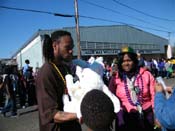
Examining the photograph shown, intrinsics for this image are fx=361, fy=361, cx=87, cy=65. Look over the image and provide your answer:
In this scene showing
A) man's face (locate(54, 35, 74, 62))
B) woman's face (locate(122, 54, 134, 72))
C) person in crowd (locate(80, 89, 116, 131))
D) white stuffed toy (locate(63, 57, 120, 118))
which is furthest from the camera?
woman's face (locate(122, 54, 134, 72))

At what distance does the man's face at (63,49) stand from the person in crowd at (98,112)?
2.81 feet

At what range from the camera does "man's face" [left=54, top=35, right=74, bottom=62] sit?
119 inches

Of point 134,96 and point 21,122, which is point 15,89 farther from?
point 134,96

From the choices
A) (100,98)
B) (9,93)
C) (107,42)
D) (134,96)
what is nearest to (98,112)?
(100,98)

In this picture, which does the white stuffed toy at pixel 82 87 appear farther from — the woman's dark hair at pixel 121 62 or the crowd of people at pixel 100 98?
the woman's dark hair at pixel 121 62

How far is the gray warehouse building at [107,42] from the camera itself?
41.6m

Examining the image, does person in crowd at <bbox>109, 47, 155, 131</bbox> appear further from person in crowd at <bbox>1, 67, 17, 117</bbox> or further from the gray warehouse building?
the gray warehouse building

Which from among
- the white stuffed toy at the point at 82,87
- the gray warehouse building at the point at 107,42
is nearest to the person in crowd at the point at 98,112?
the white stuffed toy at the point at 82,87

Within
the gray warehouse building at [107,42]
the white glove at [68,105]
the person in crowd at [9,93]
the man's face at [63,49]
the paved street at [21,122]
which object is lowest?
the paved street at [21,122]

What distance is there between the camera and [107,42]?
44.6 meters

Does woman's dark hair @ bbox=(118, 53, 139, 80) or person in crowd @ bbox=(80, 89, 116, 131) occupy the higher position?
woman's dark hair @ bbox=(118, 53, 139, 80)

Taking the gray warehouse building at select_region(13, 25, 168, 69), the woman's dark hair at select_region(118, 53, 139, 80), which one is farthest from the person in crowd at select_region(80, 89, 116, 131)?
the gray warehouse building at select_region(13, 25, 168, 69)

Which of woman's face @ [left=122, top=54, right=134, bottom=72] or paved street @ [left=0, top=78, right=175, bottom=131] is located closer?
woman's face @ [left=122, top=54, right=134, bottom=72]

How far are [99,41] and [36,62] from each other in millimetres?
8038
